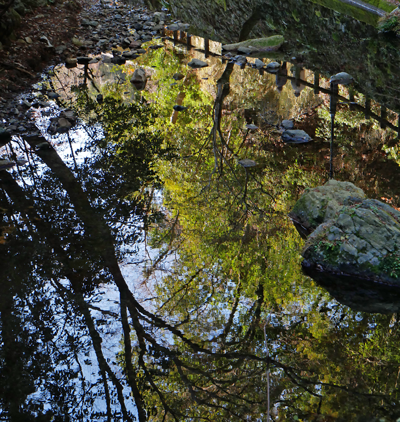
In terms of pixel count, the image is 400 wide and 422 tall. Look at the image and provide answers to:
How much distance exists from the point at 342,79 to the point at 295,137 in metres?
3.48

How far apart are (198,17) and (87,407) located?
17658 millimetres

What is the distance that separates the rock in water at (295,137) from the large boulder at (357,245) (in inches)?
121

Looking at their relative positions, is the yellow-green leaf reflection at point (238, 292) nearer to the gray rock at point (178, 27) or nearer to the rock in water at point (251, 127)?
the rock in water at point (251, 127)

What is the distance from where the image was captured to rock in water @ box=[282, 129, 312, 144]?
8.55 meters

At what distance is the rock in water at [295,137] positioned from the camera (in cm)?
855

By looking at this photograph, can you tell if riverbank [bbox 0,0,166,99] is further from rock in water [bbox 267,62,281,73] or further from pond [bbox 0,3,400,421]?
rock in water [bbox 267,62,281,73]

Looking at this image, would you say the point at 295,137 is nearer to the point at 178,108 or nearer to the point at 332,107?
the point at 332,107

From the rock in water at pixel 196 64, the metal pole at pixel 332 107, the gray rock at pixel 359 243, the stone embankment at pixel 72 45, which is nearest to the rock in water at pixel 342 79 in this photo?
the metal pole at pixel 332 107

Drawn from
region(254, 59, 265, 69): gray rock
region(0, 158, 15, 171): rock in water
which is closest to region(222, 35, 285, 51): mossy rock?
region(254, 59, 265, 69): gray rock

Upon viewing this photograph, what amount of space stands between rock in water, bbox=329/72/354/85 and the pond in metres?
0.55

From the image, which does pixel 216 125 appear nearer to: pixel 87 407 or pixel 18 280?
pixel 18 280

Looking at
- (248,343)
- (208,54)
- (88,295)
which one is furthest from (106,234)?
(208,54)

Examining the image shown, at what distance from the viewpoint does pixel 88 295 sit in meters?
4.95

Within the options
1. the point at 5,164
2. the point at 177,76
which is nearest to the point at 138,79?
the point at 177,76
